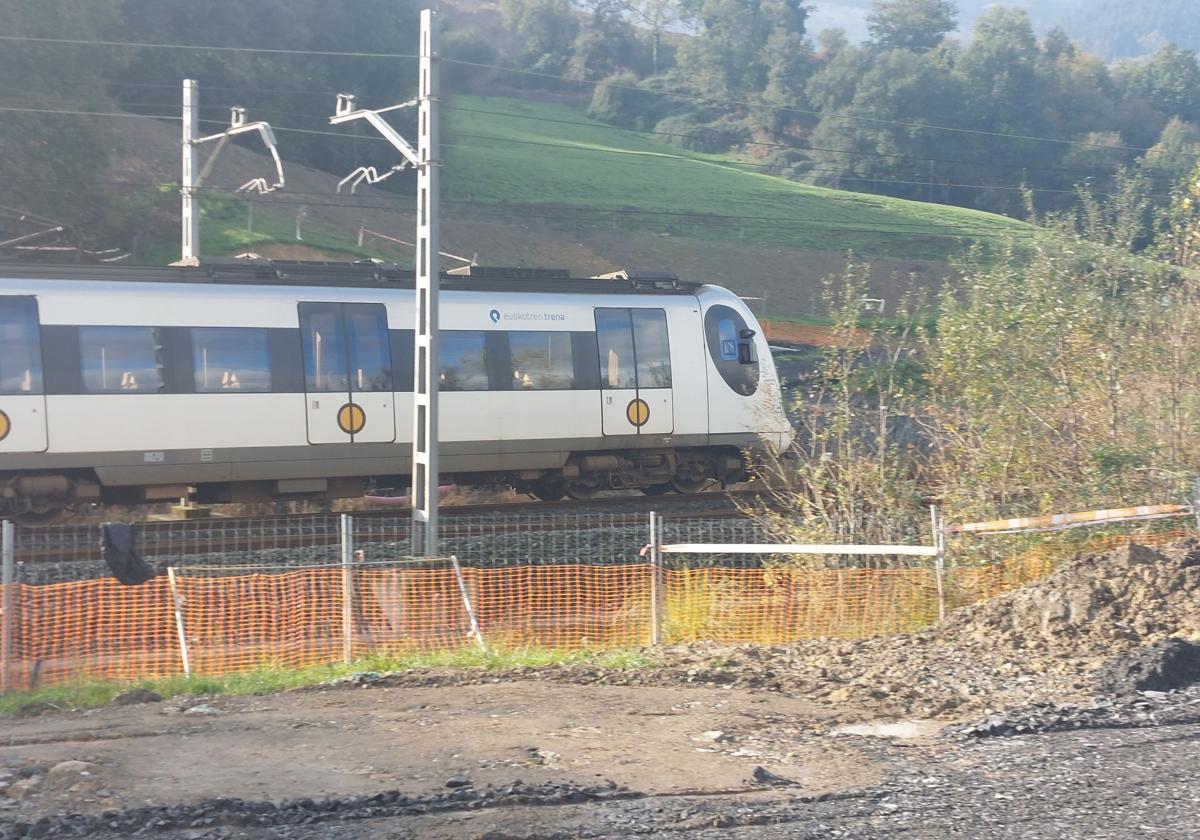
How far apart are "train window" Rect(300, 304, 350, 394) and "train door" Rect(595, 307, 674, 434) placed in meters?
3.65

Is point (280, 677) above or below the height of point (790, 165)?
below

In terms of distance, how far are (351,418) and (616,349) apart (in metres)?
3.92

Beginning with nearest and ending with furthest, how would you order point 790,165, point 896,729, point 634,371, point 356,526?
point 896,729 < point 356,526 < point 634,371 < point 790,165

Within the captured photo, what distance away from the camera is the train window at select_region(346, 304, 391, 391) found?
52.6ft

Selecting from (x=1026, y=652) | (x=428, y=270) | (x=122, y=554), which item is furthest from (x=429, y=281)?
(x=1026, y=652)

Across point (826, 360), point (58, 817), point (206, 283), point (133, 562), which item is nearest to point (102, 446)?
point (206, 283)

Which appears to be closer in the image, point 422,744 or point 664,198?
point 422,744

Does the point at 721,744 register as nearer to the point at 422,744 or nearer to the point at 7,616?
the point at 422,744

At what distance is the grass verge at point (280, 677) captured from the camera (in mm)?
9320

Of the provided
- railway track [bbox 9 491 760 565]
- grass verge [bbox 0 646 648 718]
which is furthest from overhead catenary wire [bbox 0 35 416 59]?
grass verge [bbox 0 646 648 718]

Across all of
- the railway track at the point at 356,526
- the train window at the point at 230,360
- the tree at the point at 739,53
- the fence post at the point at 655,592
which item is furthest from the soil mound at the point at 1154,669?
the tree at the point at 739,53

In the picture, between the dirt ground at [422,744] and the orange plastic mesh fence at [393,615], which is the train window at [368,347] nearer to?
the orange plastic mesh fence at [393,615]

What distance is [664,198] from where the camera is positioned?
64.1 metres

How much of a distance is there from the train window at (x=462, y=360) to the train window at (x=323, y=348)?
1.30 metres
